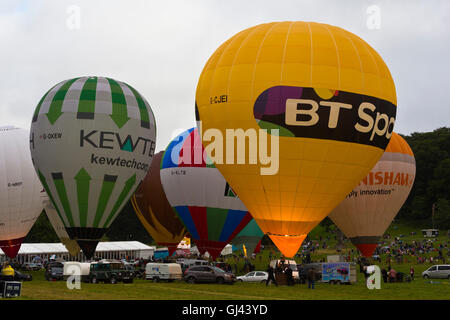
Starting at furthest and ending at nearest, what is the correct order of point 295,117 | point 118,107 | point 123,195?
point 123,195, point 118,107, point 295,117

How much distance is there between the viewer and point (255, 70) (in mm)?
24734

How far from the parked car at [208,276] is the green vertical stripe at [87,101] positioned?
9149 millimetres

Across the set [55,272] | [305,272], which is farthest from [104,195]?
[305,272]

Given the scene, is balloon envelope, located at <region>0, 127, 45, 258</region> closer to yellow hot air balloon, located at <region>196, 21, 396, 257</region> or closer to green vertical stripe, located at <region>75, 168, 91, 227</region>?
green vertical stripe, located at <region>75, 168, 91, 227</region>

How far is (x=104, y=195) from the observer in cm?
3105

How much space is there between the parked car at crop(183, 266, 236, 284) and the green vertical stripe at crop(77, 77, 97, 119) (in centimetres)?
915

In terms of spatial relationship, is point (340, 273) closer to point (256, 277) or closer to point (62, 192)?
point (256, 277)

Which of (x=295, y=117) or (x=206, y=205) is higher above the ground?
(x=295, y=117)

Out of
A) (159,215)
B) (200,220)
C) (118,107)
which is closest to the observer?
(118,107)

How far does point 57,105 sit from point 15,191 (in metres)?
10.5

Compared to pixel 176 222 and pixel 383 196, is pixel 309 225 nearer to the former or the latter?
pixel 383 196

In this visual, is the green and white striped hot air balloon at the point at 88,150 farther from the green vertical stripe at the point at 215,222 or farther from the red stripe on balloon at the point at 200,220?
the green vertical stripe at the point at 215,222

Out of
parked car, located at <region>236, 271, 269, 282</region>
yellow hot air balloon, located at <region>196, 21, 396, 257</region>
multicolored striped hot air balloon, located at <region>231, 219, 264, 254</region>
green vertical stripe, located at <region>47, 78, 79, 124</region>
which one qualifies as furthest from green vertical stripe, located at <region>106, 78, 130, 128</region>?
multicolored striped hot air balloon, located at <region>231, 219, 264, 254</region>

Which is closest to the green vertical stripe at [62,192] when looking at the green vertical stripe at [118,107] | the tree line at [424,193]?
the green vertical stripe at [118,107]
